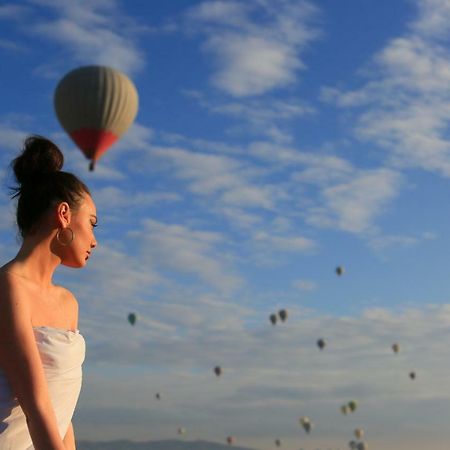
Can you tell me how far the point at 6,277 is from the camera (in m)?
Answer: 4.81

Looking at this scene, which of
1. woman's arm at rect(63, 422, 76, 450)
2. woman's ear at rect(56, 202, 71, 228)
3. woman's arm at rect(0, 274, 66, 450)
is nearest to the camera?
woman's arm at rect(0, 274, 66, 450)

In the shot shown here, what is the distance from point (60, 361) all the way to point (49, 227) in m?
0.76

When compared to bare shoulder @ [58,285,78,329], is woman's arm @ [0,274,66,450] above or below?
below

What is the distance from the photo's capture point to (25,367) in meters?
4.65

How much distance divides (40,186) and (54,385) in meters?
1.14

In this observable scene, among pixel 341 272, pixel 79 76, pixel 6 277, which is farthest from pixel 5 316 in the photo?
pixel 341 272

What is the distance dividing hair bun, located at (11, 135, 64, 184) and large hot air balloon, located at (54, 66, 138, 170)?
49630 mm

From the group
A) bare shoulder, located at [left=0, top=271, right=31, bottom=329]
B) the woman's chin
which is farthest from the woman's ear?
bare shoulder, located at [left=0, top=271, right=31, bottom=329]

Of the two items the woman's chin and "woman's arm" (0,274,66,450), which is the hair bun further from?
"woman's arm" (0,274,66,450)

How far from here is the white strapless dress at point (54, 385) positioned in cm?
474

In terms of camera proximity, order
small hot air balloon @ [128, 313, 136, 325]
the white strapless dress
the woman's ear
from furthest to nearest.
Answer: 1. small hot air balloon @ [128, 313, 136, 325]
2. the woman's ear
3. the white strapless dress

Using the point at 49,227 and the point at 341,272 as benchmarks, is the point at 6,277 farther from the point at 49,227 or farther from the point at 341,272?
the point at 341,272

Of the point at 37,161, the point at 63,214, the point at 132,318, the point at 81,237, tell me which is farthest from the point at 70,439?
the point at 132,318

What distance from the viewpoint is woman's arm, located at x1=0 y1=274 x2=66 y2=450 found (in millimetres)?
4605
